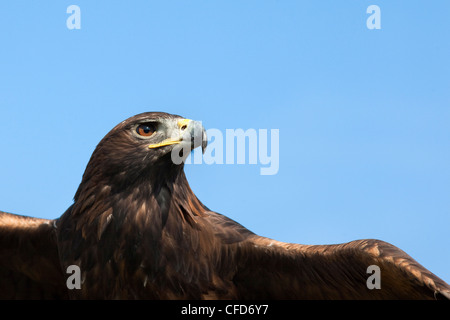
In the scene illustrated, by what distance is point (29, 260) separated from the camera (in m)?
10.3

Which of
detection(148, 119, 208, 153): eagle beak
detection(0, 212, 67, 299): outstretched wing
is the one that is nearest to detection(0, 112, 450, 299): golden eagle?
detection(148, 119, 208, 153): eagle beak

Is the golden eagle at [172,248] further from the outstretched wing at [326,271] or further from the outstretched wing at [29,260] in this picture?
the outstretched wing at [29,260]

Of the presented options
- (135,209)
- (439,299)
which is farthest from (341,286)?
(135,209)

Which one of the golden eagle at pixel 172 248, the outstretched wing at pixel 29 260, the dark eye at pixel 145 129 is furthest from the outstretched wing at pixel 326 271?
the outstretched wing at pixel 29 260

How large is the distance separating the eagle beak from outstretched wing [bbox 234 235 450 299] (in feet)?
4.13

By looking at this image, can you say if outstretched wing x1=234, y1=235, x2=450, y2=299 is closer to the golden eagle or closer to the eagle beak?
the golden eagle

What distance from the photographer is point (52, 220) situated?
998 cm

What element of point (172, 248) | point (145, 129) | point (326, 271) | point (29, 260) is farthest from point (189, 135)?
point (29, 260)

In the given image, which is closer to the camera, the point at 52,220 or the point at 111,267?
the point at 111,267

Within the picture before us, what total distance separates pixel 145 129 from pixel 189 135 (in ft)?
1.68
